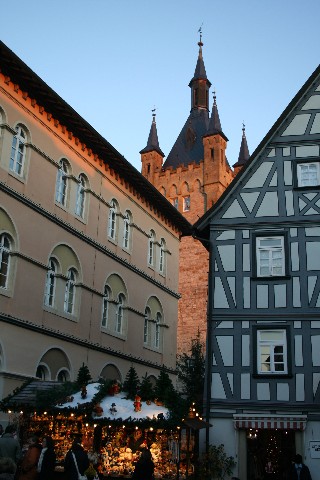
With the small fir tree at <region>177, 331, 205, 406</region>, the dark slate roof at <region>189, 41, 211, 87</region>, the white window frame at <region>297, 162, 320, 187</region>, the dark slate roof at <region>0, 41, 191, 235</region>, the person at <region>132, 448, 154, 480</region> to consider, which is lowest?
the person at <region>132, 448, 154, 480</region>

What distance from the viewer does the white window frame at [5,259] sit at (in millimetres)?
21905

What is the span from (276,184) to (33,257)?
28.9 ft

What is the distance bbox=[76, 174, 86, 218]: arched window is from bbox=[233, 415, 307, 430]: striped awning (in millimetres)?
11426

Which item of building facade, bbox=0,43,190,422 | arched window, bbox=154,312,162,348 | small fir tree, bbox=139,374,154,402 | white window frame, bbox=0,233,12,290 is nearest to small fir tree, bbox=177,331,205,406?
building facade, bbox=0,43,190,422

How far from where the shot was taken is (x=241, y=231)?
72.0 feet

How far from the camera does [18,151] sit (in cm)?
2344

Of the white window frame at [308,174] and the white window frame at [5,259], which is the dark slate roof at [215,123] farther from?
the white window frame at [5,259]

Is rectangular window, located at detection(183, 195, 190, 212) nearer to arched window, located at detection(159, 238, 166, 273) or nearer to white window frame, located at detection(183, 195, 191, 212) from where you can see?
white window frame, located at detection(183, 195, 191, 212)

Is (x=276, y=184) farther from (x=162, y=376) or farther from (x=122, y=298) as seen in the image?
(x=122, y=298)

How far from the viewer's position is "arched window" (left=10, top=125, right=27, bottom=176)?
907 inches

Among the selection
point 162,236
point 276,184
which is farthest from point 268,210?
point 162,236

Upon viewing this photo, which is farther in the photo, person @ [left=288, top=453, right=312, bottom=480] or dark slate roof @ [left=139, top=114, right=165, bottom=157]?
dark slate roof @ [left=139, top=114, right=165, bottom=157]

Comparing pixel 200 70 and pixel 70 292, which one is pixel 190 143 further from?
pixel 70 292

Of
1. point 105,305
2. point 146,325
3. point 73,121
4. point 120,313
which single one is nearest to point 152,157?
point 146,325
